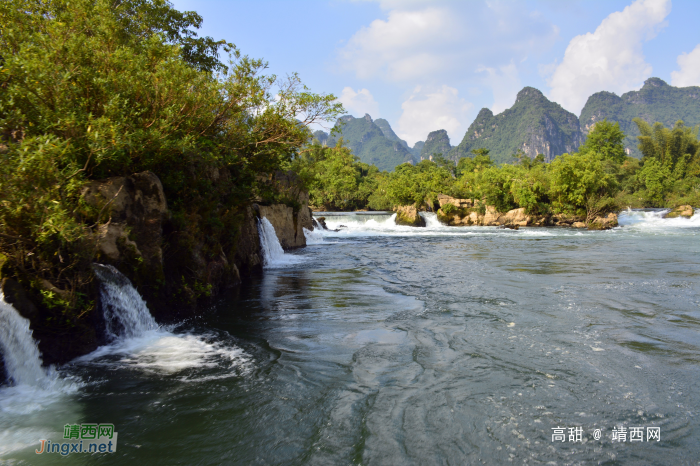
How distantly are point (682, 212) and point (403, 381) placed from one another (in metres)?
41.5

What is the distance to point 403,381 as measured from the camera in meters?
4.75

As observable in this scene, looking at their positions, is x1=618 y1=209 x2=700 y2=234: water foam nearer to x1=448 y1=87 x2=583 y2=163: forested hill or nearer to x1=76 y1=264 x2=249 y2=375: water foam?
x1=76 y1=264 x2=249 y2=375: water foam

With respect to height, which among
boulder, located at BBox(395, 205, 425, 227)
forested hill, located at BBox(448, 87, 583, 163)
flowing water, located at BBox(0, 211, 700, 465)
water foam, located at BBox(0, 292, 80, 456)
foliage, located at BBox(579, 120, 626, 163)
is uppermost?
forested hill, located at BBox(448, 87, 583, 163)

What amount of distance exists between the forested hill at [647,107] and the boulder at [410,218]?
176 metres

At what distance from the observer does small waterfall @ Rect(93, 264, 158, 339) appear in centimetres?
578

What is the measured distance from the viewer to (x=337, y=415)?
4055 millimetres

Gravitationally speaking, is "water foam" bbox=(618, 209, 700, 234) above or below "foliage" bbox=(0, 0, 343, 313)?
below

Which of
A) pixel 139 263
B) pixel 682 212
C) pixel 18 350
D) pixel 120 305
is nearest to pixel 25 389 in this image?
pixel 18 350

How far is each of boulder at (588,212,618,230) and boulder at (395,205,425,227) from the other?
43.0 ft

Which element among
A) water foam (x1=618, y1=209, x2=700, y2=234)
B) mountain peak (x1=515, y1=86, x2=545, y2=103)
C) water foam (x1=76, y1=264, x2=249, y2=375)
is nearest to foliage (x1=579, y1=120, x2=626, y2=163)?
water foam (x1=618, y1=209, x2=700, y2=234)

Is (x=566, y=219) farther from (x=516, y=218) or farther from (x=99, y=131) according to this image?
(x=99, y=131)

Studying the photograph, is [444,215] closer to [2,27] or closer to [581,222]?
[581,222]

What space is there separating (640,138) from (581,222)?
33.3 metres

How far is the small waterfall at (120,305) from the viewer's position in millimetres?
5777
